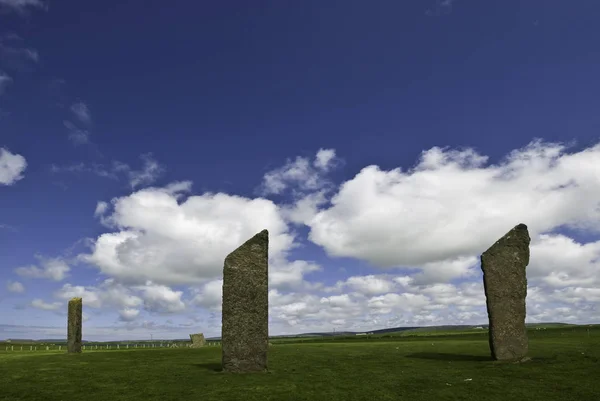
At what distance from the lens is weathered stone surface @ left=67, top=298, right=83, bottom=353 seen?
120ft

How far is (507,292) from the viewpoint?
23.2 meters

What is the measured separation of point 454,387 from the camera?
55.5 feet

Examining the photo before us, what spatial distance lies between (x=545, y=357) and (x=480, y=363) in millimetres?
3578

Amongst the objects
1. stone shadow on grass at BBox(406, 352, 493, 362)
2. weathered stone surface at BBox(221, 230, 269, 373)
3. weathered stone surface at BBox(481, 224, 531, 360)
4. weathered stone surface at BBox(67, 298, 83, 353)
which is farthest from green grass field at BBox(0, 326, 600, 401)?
weathered stone surface at BBox(67, 298, 83, 353)

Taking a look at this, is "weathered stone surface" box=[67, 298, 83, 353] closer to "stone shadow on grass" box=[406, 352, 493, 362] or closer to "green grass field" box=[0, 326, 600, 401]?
"green grass field" box=[0, 326, 600, 401]

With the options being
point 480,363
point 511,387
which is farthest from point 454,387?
point 480,363

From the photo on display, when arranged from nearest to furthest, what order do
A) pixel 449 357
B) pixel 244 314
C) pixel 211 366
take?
pixel 244 314
pixel 211 366
pixel 449 357

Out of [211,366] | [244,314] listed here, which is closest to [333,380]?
[244,314]

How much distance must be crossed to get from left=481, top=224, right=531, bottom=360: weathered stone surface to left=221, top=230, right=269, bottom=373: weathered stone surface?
11504 millimetres

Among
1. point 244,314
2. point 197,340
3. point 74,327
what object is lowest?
point 197,340

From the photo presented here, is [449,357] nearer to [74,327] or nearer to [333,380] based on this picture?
[333,380]

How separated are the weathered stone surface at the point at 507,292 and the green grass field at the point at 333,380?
3.49 ft

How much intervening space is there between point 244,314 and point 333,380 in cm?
506

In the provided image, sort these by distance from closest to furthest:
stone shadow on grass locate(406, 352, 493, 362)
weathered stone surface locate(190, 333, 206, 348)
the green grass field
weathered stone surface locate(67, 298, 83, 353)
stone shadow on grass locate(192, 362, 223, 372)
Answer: the green grass field
stone shadow on grass locate(192, 362, 223, 372)
stone shadow on grass locate(406, 352, 493, 362)
weathered stone surface locate(67, 298, 83, 353)
weathered stone surface locate(190, 333, 206, 348)
